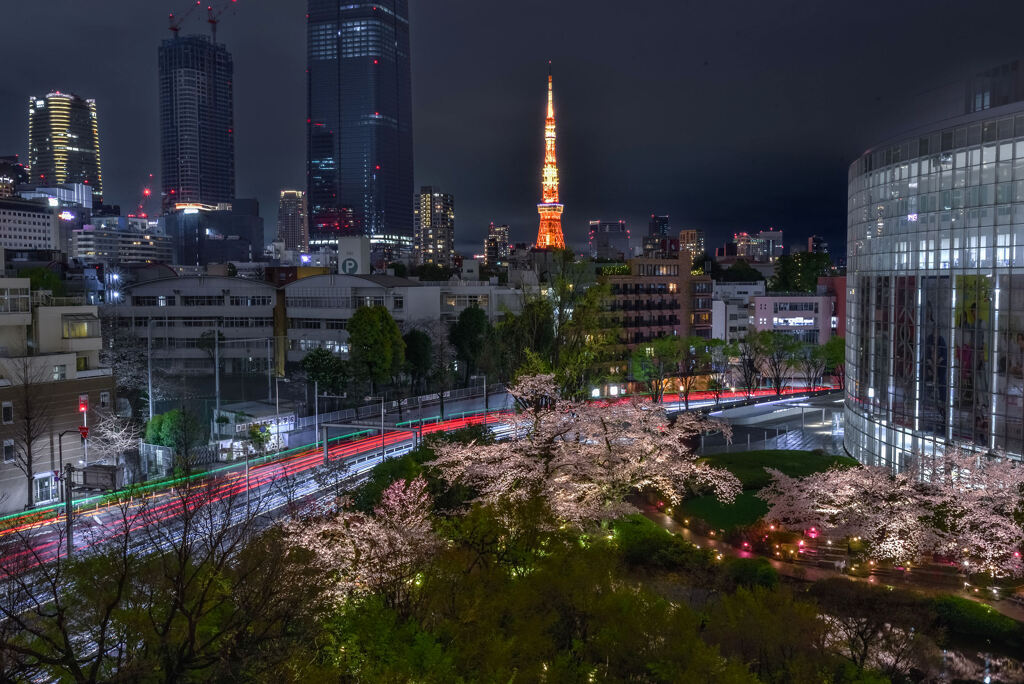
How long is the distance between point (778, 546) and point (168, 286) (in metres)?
50.3

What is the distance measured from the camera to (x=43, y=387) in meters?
29.6

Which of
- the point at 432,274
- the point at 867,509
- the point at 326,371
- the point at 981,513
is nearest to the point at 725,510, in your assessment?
the point at 867,509

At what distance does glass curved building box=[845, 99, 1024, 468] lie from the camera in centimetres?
2495

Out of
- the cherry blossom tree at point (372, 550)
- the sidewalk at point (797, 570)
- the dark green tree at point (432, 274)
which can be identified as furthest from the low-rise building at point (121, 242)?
the cherry blossom tree at point (372, 550)

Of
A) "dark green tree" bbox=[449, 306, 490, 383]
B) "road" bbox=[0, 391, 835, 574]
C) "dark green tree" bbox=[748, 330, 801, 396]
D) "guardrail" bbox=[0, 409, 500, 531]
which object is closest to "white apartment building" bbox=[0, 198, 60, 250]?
"dark green tree" bbox=[449, 306, 490, 383]

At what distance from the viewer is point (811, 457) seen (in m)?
32.5

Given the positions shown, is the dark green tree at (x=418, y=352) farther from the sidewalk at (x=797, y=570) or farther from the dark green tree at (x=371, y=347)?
the sidewalk at (x=797, y=570)

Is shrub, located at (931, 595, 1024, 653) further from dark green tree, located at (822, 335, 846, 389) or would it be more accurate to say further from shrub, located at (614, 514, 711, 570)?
dark green tree, located at (822, 335, 846, 389)

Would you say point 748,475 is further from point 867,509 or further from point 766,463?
point 867,509

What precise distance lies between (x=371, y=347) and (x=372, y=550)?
1173 inches

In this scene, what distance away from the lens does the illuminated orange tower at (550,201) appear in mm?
91875

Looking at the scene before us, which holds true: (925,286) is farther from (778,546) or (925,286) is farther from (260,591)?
(260,591)

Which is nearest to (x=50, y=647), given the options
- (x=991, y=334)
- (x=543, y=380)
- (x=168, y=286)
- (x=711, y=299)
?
(x=543, y=380)

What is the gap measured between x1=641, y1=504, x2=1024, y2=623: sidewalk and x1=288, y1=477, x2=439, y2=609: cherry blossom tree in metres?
11.6
